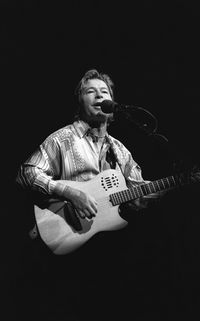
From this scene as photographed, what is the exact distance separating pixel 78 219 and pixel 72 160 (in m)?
0.38

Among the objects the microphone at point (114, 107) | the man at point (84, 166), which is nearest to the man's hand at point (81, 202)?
the man at point (84, 166)

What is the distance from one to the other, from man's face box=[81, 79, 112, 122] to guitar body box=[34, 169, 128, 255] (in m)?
0.42

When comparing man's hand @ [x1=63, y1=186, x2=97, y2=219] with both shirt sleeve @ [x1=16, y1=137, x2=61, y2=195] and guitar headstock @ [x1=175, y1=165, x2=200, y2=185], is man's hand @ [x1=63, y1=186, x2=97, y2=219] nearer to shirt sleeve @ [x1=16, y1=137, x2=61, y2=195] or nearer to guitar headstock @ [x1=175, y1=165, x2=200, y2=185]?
shirt sleeve @ [x1=16, y1=137, x2=61, y2=195]

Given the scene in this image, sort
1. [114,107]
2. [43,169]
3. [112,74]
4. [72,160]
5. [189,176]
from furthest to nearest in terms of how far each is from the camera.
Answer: [112,74] < [72,160] < [43,169] < [189,176] < [114,107]

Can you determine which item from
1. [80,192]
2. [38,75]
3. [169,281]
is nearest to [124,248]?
[169,281]

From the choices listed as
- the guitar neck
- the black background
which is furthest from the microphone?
the black background

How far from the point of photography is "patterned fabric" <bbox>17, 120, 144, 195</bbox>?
190 cm

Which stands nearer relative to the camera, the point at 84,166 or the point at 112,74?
the point at 84,166

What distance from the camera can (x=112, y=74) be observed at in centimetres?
258

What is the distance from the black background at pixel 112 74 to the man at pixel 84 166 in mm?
284

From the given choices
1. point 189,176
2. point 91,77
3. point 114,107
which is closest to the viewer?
point 114,107

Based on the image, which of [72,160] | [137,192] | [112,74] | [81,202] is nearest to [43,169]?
[72,160]

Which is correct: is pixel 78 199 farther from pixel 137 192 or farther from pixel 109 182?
pixel 137 192

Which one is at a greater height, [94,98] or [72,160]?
[94,98]
